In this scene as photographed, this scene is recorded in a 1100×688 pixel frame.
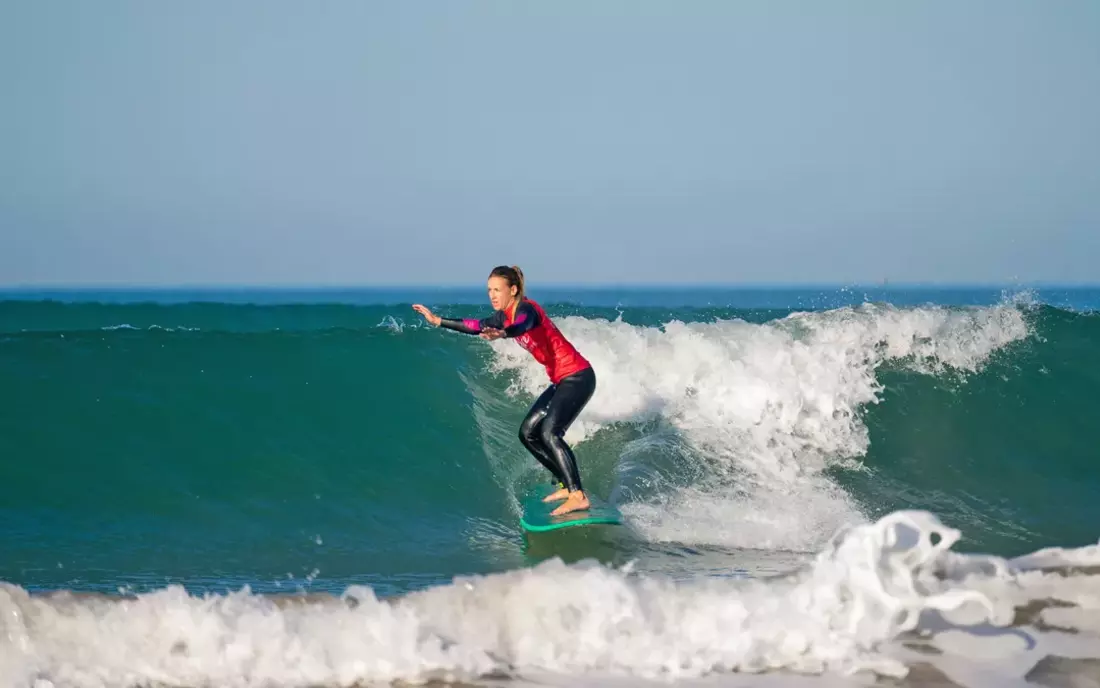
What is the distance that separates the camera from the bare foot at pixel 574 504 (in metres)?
6.78

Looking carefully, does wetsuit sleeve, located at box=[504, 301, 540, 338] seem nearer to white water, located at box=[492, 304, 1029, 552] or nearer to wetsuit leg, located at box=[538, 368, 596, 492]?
wetsuit leg, located at box=[538, 368, 596, 492]

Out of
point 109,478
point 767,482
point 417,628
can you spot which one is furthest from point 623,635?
point 109,478

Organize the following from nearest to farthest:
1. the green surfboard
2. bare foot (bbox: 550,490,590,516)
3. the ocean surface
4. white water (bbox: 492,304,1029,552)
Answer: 1. the ocean surface
2. the green surfboard
3. bare foot (bbox: 550,490,590,516)
4. white water (bbox: 492,304,1029,552)

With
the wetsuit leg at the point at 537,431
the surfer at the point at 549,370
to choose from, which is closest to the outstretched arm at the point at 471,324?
the surfer at the point at 549,370

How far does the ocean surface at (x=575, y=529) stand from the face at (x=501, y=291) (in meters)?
1.73

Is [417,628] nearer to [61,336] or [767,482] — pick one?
[767,482]

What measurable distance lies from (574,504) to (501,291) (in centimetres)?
155

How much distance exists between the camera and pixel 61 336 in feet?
36.4

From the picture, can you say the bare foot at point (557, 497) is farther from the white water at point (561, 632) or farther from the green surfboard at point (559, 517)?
the white water at point (561, 632)

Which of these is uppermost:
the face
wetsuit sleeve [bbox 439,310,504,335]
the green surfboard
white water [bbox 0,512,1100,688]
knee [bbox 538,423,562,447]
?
the face

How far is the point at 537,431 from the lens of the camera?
6.89 metres

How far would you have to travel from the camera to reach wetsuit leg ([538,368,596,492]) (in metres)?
6.84

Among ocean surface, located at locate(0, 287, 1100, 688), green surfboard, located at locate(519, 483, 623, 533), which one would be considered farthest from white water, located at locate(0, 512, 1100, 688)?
green surfboard, located at locate(519, 483, 623, 533)

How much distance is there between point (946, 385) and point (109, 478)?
29.3 ft
